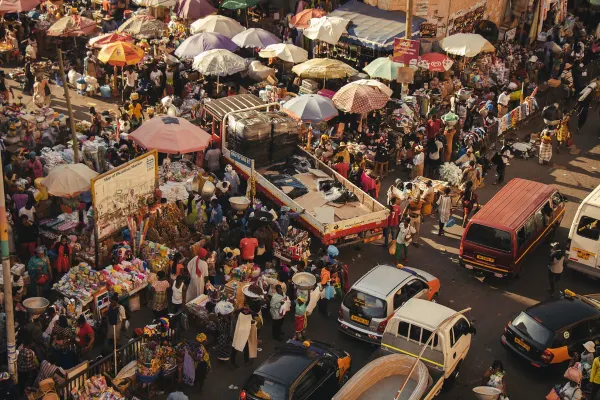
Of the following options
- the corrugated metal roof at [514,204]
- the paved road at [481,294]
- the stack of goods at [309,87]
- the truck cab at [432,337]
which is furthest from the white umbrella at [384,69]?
the truck cab at [432,337]

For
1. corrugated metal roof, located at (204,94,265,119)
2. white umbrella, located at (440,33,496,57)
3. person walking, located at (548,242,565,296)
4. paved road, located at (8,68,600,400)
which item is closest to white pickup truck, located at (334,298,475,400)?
paved road, located at (8,68,600,400)

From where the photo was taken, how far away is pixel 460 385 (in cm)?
1578

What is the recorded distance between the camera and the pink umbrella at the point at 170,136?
20500mm

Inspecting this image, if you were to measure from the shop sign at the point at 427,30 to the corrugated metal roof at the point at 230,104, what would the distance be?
9354mm

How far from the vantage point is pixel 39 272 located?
17078mm

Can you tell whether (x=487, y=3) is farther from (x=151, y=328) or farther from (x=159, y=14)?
(x=151, y=328)

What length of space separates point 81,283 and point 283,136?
25.2 feet

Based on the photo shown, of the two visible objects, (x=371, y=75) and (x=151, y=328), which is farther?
(x=371, y=75)

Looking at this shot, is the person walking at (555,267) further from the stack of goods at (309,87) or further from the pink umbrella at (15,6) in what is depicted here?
the pink umbrella at (15,6)

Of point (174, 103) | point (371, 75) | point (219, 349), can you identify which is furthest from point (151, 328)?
point (371, 75)

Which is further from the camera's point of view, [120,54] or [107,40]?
[107,40]

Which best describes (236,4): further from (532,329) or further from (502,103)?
(532,329)

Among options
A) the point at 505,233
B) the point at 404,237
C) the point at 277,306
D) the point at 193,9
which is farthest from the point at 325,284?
the point at 193,9

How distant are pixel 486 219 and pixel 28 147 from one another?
1354 cm
